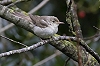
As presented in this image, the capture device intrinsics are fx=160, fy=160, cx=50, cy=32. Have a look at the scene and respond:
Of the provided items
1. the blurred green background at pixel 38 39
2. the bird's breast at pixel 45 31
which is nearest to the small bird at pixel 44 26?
the bird's breast at pixel 45 31

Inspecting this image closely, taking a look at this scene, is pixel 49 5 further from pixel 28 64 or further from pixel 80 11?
pixel 28 64

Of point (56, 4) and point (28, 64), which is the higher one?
point (56, 4)

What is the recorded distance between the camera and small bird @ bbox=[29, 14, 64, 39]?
3097 millimetres

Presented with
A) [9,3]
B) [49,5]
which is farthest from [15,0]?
[49,5]

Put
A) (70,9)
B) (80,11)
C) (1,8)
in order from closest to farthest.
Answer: (1,8)
(70,9)
(80,11)

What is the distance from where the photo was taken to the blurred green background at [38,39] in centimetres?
472

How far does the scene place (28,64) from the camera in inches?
180

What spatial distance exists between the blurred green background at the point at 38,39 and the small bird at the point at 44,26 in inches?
62.9

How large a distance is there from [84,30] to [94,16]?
615 millimetres

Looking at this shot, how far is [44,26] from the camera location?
3260 millimetres

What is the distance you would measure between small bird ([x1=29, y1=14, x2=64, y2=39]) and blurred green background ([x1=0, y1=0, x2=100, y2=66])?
5.24 ft

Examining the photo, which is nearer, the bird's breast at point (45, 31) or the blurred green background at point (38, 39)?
the bird's breast at point (45, 31)

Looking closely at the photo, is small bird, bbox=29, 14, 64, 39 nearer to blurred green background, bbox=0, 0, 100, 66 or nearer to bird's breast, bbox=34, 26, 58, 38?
bird's breast, bbox=34, 26, 58, 38

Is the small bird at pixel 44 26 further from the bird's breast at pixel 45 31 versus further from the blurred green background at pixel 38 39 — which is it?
the blurred green background at pixel 38 39
